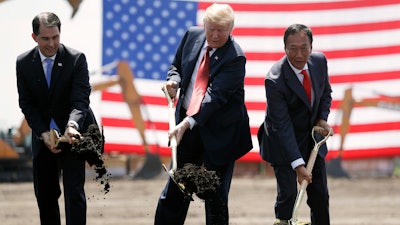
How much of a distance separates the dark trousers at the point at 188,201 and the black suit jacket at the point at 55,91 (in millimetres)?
742

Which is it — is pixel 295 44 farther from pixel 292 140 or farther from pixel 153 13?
pixel 153 13

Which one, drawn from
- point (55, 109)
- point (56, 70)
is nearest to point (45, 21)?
point (56, 70)

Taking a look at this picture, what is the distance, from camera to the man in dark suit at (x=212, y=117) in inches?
308

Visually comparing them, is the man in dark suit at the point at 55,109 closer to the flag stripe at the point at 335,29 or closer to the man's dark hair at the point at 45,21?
the man's dark hair at the point at 45,21

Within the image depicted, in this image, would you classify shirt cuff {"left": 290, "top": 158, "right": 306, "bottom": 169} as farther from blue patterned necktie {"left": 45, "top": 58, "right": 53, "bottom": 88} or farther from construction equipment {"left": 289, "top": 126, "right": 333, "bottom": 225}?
blue patterned necktie {"left": 45, "top": 58, "right": 53, "bottom": 88}

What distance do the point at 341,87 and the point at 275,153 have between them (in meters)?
6.61

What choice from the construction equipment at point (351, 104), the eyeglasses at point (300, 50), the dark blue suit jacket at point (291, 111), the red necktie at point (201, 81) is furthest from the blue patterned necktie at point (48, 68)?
the construction equipment at point (351, 104)

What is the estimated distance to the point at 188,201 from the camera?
316 inches

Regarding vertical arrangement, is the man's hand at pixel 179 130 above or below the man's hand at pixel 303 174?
above

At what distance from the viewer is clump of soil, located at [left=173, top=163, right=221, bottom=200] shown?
24.5 ft

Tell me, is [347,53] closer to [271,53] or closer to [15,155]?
[271,53]

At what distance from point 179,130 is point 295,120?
857 mm

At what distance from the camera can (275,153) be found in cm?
805

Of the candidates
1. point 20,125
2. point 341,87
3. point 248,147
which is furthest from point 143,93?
point 248,147
